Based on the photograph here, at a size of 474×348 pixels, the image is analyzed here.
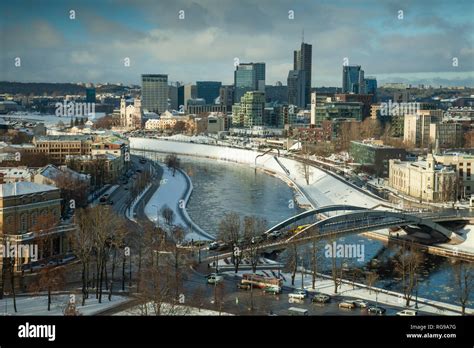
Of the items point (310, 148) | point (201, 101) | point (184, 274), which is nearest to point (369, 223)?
point (184, 274)

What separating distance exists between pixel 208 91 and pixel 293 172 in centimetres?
2480

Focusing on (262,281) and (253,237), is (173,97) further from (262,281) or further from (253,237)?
(262,281)

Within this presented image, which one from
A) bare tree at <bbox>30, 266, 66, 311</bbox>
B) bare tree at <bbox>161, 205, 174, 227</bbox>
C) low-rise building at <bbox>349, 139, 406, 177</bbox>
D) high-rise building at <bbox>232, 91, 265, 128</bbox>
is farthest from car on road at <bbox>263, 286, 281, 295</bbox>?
high-rise building at <bbox>232, 91, 265, 128</bbox>

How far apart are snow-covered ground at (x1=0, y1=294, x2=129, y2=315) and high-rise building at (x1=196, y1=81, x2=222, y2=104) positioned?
33.0 meters

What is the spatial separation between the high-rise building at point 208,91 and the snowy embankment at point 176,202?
2466 cm

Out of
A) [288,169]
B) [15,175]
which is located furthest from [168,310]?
[288,169]

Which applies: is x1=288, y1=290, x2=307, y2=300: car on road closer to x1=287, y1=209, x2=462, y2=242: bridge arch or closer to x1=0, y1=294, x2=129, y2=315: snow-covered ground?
x1=0, y1=294, x2=129, y2=315: snow-covered ground

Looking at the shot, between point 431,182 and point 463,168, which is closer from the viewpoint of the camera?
point 431,182

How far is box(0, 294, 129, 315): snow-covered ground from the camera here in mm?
3596

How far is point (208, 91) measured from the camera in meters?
37.2

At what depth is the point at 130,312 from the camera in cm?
349

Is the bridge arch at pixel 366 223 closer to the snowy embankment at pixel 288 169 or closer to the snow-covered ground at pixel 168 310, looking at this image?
the snowy embankment at pixel 288 169

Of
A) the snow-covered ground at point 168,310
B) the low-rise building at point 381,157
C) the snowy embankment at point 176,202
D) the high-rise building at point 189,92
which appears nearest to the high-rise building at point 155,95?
the high-rise building at point 189,92
